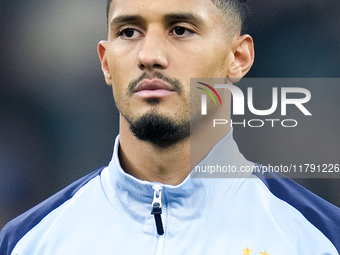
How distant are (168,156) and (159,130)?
0.12m

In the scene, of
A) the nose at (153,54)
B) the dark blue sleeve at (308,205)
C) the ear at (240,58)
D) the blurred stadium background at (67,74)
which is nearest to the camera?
the nose at (153,54)

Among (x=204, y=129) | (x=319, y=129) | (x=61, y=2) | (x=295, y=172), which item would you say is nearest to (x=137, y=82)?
(x=204, y=129)

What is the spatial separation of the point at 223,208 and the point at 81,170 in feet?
5.31

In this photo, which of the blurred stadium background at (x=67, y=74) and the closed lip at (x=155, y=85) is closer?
the closed lip at (x=155, y=85)

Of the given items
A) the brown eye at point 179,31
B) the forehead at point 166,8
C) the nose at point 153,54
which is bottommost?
the nose at point 153,54

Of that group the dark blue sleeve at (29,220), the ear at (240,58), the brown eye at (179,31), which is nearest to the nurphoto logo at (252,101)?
the ear at (240,58)

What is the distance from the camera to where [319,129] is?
3.34m

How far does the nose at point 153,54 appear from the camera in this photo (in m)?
1.74

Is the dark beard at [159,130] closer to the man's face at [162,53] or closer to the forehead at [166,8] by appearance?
the man's face at [162,53]

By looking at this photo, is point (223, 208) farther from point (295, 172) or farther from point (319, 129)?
point (319, 129)

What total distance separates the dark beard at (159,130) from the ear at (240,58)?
299mm

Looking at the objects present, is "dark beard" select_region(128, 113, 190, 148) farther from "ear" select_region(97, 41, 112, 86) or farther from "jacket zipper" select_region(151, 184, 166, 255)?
"ear" select_region(97, 41, 112, 86)

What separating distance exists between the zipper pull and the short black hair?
2.16 feet

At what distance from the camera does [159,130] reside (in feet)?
5.86
